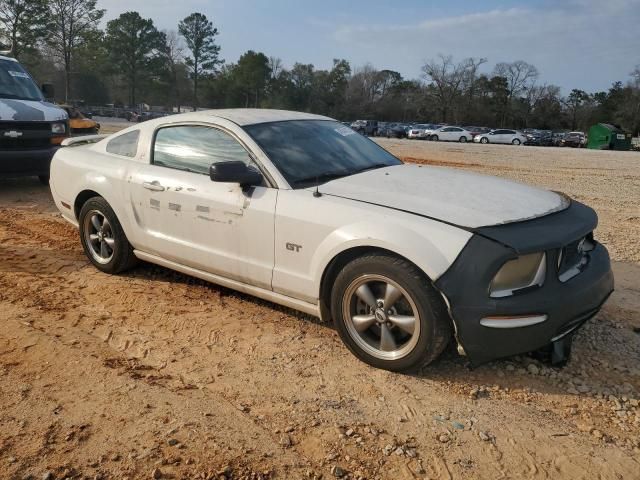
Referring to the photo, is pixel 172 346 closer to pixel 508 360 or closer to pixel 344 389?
pixel 344 389

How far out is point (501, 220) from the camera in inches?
123

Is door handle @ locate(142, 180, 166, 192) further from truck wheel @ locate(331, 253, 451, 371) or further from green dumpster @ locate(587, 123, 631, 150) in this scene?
green dumpster @ locate(587, 123, 631, 150)

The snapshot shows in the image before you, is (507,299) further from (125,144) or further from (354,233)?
(125,144)

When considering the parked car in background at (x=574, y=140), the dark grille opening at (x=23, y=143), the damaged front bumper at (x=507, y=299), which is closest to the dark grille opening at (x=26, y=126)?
the dark grille opening at (x=23, y=143)

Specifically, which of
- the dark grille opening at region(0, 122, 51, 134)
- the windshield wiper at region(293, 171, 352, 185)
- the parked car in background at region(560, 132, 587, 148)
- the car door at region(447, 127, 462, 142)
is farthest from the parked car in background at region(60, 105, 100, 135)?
the parked car in background at region(560, 132, 587, 148)

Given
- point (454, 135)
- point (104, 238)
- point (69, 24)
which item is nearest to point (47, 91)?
point (104, 238)

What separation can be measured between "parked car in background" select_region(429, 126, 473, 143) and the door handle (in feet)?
146

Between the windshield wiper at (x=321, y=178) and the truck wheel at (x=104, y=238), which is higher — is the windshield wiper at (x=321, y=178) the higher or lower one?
the higher one

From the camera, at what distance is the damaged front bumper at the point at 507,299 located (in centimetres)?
296

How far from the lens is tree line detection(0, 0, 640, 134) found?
61.5m

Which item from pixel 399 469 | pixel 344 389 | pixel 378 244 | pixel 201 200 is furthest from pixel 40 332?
pixel 399 469

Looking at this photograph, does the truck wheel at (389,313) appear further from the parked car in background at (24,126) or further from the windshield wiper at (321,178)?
the parked car in background at (24,126)

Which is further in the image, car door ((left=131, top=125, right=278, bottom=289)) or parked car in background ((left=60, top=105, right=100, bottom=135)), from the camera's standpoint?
parked car in background ((left=60, top=105, right=100, bottom=135))

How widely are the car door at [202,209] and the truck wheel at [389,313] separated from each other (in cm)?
67
